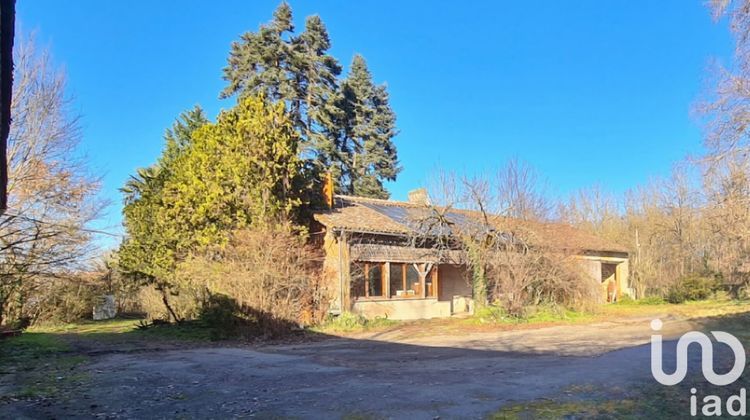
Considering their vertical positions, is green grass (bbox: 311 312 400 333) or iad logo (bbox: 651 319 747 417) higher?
iad logo (bbox: 651 319 747 417)

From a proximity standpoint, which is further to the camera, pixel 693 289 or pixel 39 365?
pixel 693 289

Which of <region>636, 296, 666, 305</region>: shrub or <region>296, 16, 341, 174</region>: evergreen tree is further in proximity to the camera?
<region>296, 16, 341, 174</region>: evergreen tree

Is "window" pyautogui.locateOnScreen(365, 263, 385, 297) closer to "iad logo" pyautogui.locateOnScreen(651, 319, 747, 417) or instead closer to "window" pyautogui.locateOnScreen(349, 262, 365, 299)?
"window" pyautogui.locateOnScreen(349, 262, 365, 299)

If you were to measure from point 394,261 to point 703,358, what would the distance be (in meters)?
13.1

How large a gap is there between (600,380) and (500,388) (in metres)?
1.55

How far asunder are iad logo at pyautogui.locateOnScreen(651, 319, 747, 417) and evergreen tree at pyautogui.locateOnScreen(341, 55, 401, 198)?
29.0 metres

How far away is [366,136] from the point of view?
136ft

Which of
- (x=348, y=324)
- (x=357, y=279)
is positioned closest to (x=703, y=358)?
(x=348, y=324)

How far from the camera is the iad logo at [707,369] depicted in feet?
19.0

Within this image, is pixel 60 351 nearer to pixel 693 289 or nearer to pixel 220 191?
pixel 220 191

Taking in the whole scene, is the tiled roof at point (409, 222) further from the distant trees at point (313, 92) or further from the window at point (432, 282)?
the distant trees at point (313, 92)

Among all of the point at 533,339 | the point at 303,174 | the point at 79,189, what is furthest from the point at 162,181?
the point at 533,339

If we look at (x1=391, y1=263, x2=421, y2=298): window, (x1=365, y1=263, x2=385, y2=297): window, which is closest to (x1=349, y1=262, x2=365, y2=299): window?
(x1=365, y1=263, x2=385, y2=297): window

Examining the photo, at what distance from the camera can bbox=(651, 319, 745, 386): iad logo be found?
740 cm
